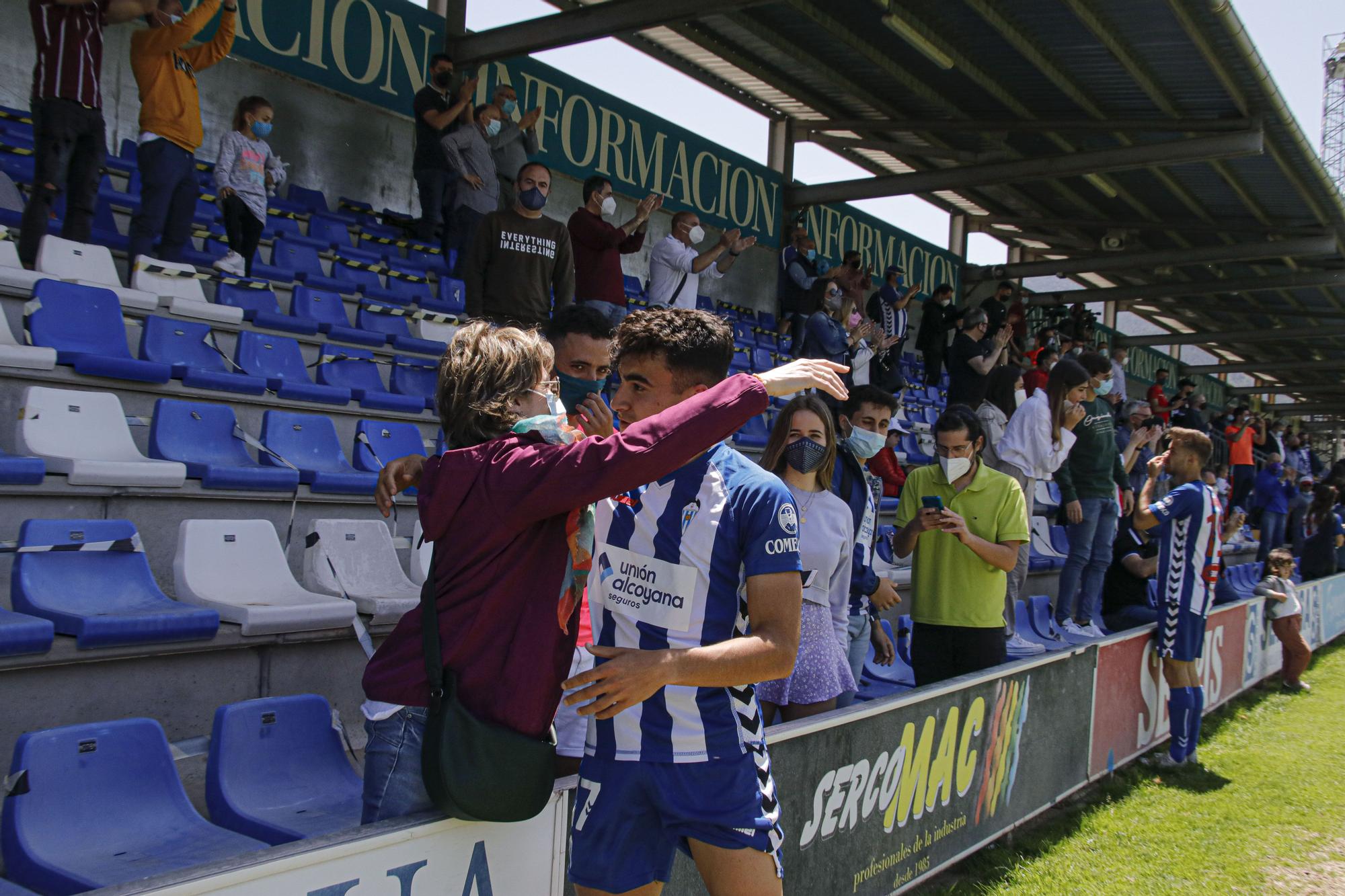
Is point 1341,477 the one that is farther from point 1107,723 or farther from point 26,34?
point 26,34

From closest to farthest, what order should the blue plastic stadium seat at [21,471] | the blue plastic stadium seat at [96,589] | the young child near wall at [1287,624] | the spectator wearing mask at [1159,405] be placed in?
the blue plastic stadium seat at [96,589] → the blue plastic stadium seat at [21,471] → the young child near wall at [1287,624] → the spectator wearing mask at [1159,405]

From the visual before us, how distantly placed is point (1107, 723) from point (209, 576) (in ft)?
14.8

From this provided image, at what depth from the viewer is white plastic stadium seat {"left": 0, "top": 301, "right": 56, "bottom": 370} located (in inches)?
175

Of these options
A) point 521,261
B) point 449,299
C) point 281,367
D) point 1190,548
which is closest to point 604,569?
point 521,261

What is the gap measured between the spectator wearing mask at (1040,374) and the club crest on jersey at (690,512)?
905 centimetres

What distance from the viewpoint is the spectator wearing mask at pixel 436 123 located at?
9.11m

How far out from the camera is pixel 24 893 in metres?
2.20

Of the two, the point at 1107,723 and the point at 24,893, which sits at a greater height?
the point at 24,893

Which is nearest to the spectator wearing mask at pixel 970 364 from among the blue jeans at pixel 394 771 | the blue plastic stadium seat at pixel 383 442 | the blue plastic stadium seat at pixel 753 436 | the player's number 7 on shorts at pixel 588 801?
the blue plastic stadium seat at pixel 753 436

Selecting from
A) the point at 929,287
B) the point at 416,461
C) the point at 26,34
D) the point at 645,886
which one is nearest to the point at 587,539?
the point at 416,461

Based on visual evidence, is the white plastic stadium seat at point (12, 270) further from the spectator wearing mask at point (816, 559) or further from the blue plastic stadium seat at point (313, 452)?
the spectator wearing mask at point (816, 559)

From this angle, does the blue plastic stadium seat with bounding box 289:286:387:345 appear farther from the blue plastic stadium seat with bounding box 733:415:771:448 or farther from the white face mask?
the white face mask

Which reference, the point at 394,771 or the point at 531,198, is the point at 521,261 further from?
the point at 394,771

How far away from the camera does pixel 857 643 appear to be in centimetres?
431
